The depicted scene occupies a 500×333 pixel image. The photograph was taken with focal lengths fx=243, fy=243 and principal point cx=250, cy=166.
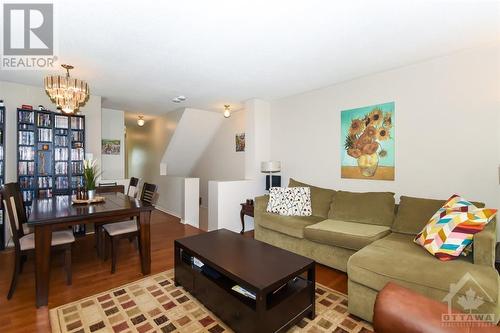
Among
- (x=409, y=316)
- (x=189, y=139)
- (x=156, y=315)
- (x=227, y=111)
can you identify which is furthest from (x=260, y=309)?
(x=189, y=139)

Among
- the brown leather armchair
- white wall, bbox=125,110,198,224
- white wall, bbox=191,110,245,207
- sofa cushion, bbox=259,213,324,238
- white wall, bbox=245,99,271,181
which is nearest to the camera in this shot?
the brown leather armchair

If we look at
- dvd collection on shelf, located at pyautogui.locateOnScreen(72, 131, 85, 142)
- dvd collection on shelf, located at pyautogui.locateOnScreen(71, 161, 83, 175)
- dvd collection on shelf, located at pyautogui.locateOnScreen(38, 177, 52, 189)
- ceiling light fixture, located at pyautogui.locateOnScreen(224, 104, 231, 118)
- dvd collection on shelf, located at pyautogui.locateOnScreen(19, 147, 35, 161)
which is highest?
ceiling light fixture, located at pyautogui.locateOnScreen(224, 104, 231, 118)

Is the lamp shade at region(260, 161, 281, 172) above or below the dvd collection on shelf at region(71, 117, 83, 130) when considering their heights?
below

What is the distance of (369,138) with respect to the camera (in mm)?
3236

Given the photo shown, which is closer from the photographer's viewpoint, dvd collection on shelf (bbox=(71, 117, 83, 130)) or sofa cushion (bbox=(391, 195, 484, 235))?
sofa cushion (bbox=(391, 195, 484, 235))

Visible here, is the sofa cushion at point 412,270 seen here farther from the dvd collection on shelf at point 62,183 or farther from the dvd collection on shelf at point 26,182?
the dvd collection on shelf at point 26,182

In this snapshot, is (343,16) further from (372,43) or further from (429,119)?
(429,119)

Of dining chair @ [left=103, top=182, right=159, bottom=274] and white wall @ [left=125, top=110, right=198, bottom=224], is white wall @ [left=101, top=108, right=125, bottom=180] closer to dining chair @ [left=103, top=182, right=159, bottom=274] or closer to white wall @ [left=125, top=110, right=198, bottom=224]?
white wall @ [left=125, top=110, right=198, bottom=224]

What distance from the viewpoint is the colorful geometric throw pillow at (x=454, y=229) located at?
179 cm

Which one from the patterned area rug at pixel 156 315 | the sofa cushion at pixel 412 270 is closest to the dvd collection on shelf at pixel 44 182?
the patterned area rug at pixel 156 315

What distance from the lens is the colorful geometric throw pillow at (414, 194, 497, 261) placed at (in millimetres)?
1786

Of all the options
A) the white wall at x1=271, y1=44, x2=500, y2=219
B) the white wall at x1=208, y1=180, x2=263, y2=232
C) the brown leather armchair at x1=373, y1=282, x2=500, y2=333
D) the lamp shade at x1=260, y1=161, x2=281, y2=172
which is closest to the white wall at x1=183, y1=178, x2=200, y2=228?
the white wall at x1=208, y1=180, x2=263, y2=232

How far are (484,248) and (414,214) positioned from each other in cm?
80

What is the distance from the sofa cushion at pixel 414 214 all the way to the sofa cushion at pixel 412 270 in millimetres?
417
